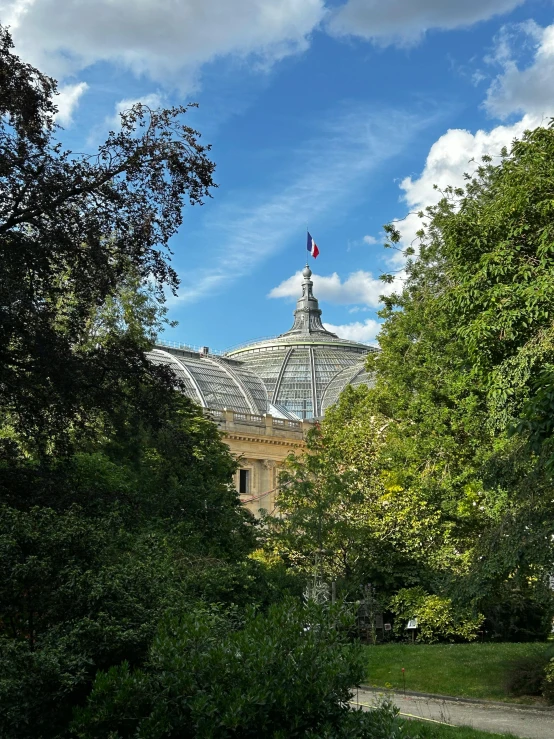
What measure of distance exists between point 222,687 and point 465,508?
72.4ft

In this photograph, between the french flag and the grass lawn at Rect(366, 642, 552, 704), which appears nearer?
the grass lawn at Rect(366, 642, 552, 704)

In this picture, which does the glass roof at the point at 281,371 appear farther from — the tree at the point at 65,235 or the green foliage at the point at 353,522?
the tree at the point at 65,235

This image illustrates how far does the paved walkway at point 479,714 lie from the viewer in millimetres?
15789

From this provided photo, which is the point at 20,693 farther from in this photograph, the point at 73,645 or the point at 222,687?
the point at 222,687

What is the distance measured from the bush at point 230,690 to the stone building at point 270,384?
56.8 metres

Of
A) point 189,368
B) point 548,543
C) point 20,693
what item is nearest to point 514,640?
point 548,543

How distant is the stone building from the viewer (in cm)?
6981

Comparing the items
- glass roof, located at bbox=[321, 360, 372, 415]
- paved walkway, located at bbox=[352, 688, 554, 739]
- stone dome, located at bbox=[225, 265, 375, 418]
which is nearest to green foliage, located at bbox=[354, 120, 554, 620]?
paved walkway, located at bbox=[352, 688, 554, 739]

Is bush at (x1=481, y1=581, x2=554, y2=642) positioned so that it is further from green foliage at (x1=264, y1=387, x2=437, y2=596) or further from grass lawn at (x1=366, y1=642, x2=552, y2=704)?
grass lawn at (x1=366, y1=642, x2=552, y2=704)

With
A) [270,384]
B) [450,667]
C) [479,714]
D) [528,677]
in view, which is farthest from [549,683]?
[270,384]

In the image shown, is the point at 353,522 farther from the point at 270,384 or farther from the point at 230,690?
the point at 270,384

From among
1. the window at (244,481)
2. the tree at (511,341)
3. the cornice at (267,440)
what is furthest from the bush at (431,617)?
the window at (244,481)

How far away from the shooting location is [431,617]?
1177 inches

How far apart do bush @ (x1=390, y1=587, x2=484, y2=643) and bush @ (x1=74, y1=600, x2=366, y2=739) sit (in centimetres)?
2212
